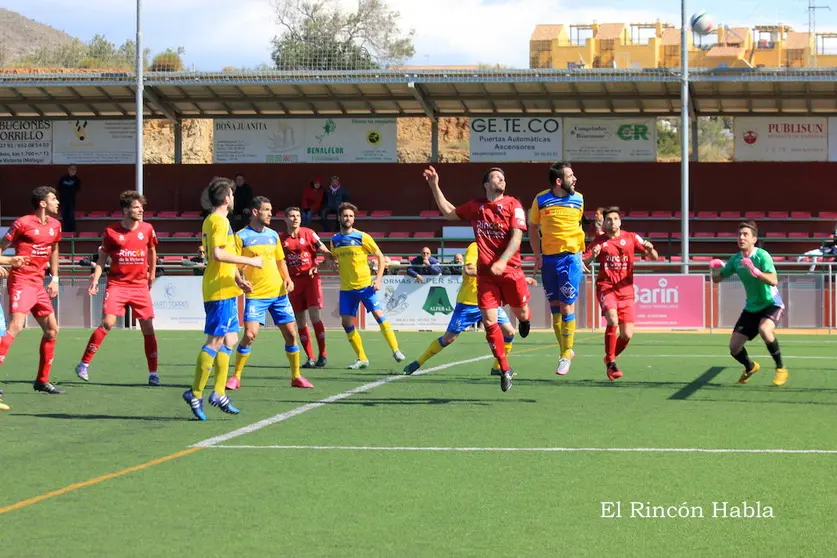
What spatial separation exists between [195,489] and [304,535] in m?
1.34

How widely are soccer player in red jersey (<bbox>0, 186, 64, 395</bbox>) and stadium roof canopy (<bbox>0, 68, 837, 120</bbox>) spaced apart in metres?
21.5

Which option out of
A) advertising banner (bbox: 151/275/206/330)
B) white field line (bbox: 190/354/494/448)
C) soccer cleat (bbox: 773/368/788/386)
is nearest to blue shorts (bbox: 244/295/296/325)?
white field line (bbox: 190/354/494/448)

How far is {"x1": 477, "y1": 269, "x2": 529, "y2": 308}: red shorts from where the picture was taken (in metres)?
11.1

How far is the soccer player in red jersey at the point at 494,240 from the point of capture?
10.9m

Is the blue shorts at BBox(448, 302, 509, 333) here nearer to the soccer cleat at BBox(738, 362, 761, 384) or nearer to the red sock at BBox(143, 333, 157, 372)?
the soccer cleat at BBox(738, 362, 761, 384)

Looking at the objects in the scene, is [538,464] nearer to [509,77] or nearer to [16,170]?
[509,77]

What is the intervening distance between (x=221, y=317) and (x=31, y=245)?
11.8 ft

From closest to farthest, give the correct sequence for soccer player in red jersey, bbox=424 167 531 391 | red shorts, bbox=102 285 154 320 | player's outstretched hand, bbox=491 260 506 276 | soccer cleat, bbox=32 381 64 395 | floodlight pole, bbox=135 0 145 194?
player's outstretched hand, bbox=491 260 506 276
soccer player in red jersey, bbox=424 167 531 391
soccer cleat, bbox=32 381 64 395
red shorts, bbox=102 285 154 320
floodlight pole, bbox=135 0 145 194

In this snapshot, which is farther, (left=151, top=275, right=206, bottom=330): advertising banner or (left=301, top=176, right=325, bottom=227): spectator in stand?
(left=301, top=176, right=325, bottom=227): spectator in stand

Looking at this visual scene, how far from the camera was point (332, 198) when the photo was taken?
34.2 meters

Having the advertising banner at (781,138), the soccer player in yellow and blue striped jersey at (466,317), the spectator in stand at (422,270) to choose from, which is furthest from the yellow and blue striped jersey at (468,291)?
the advertising banner at (781,138)

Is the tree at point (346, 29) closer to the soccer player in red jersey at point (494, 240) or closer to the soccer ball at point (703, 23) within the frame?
the soccer ball at point (703, 23)

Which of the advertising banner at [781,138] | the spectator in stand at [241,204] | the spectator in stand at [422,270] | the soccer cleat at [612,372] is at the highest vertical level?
the advertising banner at [781,138]

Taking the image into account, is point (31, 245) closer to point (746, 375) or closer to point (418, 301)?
point (746, 375)
